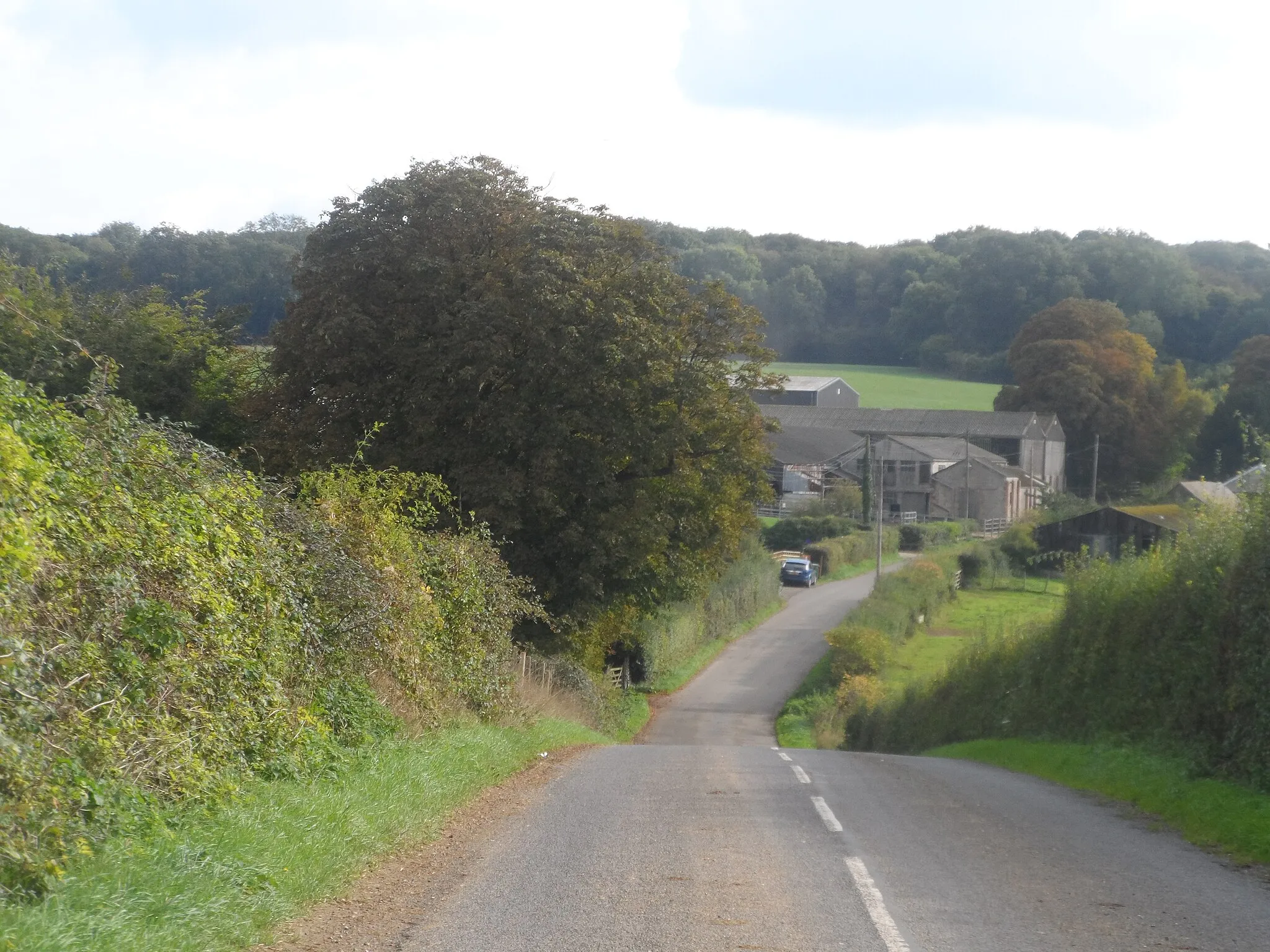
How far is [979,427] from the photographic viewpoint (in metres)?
79.6

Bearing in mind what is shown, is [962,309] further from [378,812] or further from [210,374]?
[378,812]

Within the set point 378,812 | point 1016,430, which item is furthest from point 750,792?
point 1016,430

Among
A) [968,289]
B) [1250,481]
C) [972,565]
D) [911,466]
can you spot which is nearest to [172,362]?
[1250,481]

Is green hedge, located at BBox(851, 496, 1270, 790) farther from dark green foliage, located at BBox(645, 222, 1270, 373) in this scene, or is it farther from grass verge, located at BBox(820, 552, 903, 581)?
dark green foliage, located at BBox(645, 222, 1270, 373)

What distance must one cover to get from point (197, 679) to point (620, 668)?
29.8 metres

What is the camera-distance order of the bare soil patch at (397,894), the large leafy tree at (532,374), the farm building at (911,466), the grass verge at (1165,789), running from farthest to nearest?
the farm building at (911,466) < the large leafy tree at (532,374) < the grass verge at (1165,789) < the bare soil patch at (397,894)

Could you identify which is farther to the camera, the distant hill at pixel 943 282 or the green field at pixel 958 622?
the distant hill at pixel 943 282

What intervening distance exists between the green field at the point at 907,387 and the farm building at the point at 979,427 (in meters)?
3.74

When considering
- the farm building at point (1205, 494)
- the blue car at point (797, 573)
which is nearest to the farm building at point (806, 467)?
the blue car at point (797, 573)

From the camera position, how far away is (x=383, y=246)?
26.7 metres

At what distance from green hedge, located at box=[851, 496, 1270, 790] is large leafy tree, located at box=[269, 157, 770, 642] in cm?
779

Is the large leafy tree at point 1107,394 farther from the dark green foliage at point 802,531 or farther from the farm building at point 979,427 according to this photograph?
the dark green foliage at point 802,531

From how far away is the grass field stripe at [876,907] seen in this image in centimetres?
679

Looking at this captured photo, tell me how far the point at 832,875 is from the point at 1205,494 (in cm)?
1273
